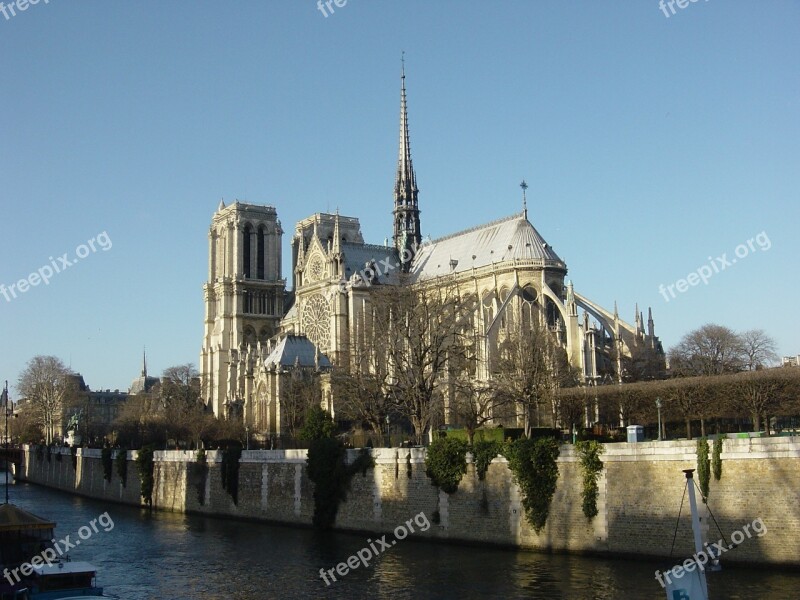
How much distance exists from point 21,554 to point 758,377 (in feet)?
93.7

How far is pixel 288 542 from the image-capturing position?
39.6 meters

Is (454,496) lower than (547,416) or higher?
lower

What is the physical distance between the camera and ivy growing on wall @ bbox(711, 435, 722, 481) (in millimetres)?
29562

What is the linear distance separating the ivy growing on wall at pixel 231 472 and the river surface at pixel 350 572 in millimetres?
5500

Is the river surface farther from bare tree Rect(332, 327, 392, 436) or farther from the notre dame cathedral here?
the notre dame cathedral


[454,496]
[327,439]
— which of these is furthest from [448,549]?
[327,439]

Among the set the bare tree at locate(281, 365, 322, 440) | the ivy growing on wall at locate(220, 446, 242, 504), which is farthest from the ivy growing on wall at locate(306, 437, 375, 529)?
the bare tree at locate(281, 365, 322, 440)

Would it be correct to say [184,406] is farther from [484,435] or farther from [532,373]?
[484,435]

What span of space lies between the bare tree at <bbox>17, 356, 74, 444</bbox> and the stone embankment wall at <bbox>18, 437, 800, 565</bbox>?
2146 inches

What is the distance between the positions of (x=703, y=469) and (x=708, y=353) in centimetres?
3732

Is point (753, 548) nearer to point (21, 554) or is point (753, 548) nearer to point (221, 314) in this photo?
point (21, 554)

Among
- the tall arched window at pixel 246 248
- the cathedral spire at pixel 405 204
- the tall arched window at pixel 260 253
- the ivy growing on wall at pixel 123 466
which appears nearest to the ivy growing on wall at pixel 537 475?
the ivy growing on wall at pixel 123 466

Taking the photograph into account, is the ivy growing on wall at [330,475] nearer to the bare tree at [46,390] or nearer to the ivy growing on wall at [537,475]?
the ivy growing on wall at [537,475]

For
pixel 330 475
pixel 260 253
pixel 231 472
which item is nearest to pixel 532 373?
pixel 330 475
